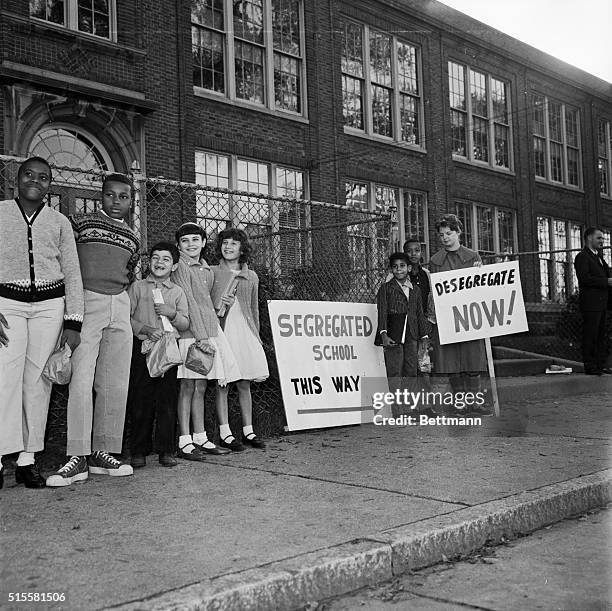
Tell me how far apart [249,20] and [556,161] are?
12251 mm

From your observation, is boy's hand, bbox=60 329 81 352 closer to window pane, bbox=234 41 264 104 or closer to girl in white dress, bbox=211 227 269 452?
girl in white dress, bbox=211 227 269 452

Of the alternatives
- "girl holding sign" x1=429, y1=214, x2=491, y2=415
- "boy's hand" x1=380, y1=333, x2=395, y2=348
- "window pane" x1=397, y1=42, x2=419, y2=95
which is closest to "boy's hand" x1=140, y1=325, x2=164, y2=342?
"boy's hand" x1=380, y1=333, x2=395, y2=348

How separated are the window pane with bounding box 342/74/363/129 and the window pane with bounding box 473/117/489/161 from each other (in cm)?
450

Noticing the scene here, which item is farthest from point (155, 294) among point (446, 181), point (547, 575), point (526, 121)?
point (526, 121)

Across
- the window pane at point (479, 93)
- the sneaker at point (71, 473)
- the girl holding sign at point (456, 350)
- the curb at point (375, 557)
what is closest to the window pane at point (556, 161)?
the window pane at point (479, 93)

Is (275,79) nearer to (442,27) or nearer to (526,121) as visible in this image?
(442,27)

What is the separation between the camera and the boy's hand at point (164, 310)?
18.5 feet

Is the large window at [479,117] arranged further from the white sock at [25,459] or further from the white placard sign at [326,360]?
the white sock at [25,459]

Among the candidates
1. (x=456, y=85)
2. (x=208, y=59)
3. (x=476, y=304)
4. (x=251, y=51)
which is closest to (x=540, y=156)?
(x=456, y=85)

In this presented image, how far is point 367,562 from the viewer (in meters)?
3.42

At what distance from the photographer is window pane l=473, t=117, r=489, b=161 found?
21.2 m

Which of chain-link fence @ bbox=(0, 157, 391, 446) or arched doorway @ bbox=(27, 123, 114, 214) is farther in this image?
arched doorway @ bbox=(27, 123, 114, 214)

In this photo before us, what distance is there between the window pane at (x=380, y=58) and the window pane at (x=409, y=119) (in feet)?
2.26

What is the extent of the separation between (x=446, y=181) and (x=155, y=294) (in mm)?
15272
